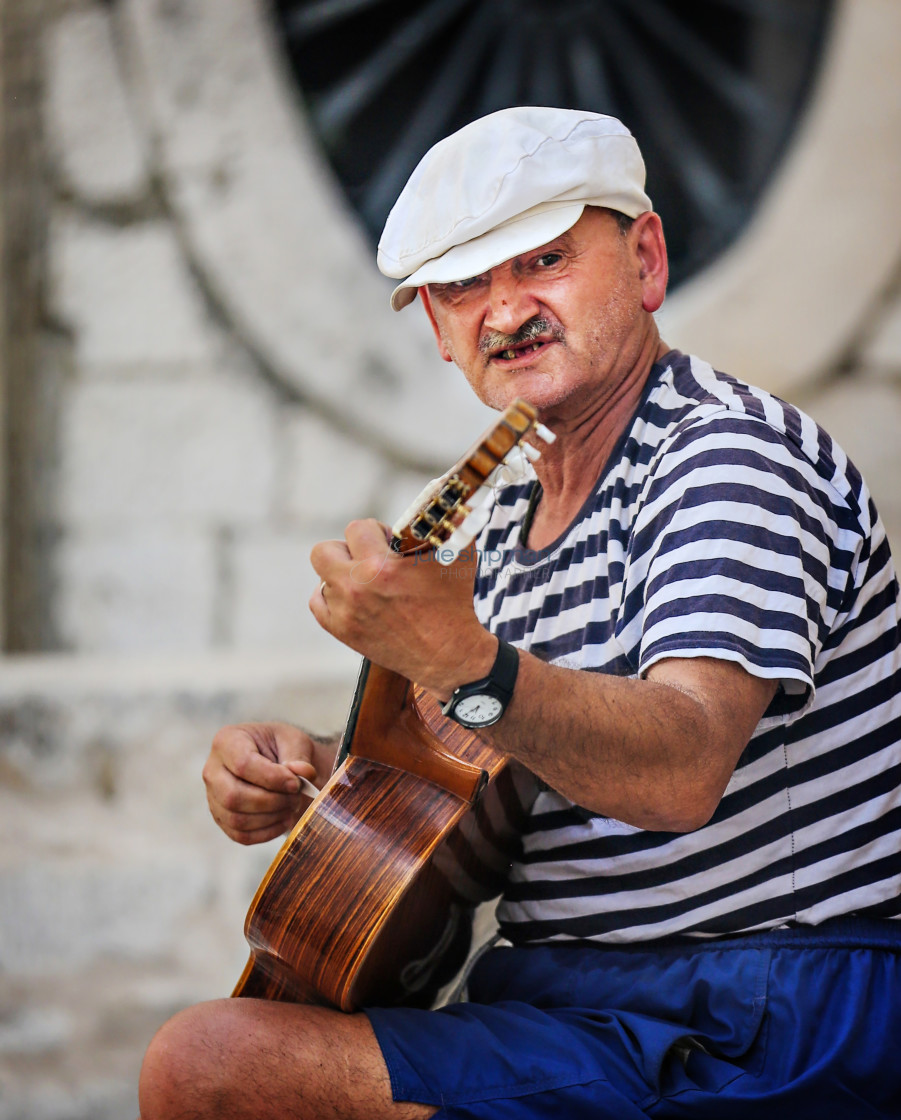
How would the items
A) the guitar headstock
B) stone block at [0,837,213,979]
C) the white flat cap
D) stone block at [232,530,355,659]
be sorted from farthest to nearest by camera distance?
1. stone block at [232,530,355,659]
2. stone block at [0,837,213,979]
3. the white flat cap
4. the guitar headstock

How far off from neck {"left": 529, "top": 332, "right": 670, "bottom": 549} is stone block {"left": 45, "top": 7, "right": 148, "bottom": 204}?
5.31ft

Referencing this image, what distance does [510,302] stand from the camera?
1.46 meters

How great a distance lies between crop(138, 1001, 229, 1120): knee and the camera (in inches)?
47.6

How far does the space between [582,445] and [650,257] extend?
0.28m

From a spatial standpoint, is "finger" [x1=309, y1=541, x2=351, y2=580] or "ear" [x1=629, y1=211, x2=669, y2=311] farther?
"ear" [x1=629, y1=211, x2=669, y2=311]

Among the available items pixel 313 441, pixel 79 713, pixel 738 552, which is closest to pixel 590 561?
pixel 738 552

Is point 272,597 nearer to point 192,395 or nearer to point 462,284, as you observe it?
point 192,395

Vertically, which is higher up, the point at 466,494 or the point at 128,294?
the point at 128,294

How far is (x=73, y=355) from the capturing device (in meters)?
2.80

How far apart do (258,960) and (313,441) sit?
63.8 inches

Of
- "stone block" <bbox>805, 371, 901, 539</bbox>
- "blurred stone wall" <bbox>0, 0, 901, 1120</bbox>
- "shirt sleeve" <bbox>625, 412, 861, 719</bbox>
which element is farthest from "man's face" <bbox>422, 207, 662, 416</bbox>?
"stone block" <bbox>805, 371, 901, 539</bbox>

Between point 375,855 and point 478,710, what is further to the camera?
point 375,855

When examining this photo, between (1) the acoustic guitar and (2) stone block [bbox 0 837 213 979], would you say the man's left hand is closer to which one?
(1) the acoustic guitar

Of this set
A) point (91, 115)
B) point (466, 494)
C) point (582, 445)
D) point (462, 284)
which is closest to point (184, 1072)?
point (466, 494)
